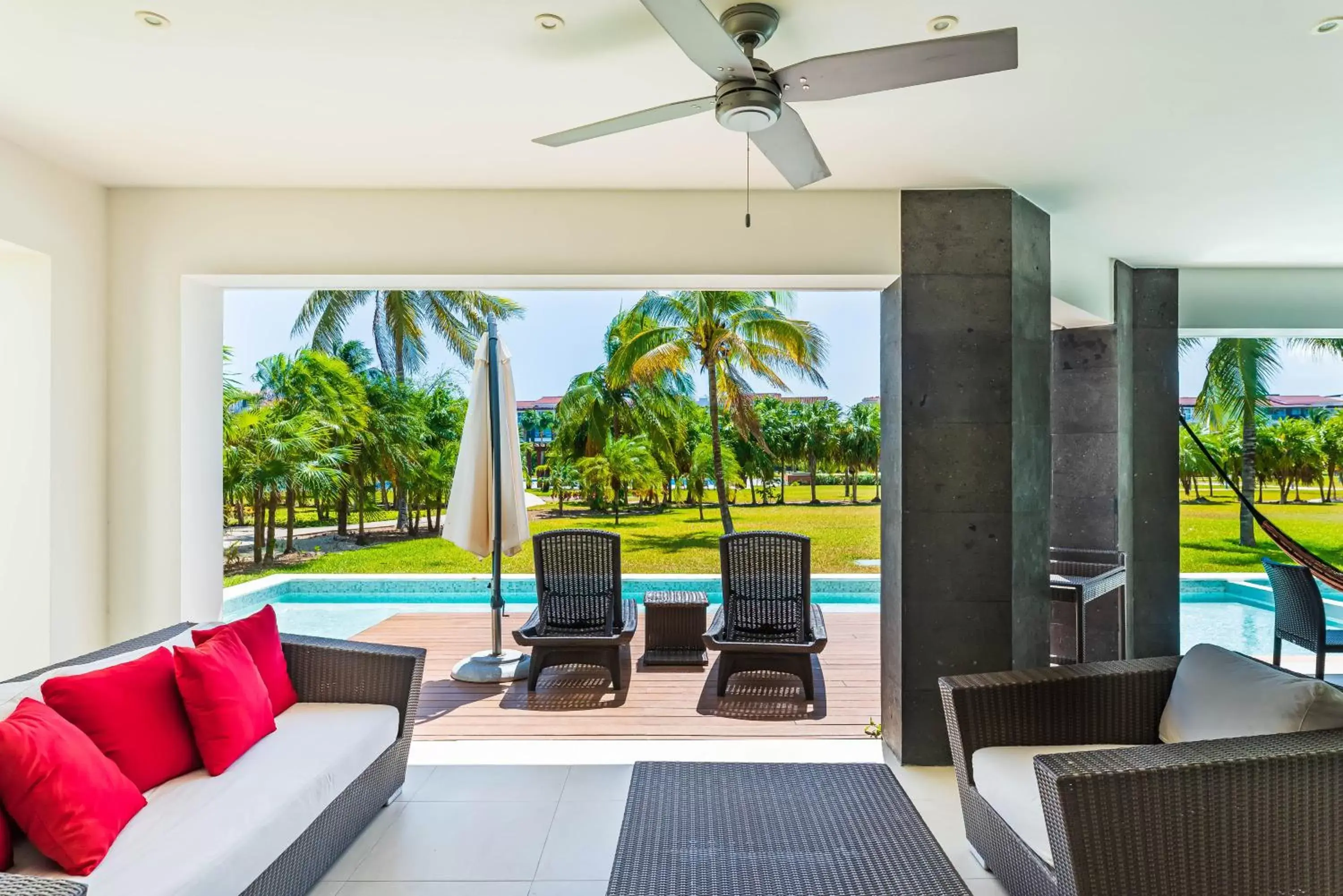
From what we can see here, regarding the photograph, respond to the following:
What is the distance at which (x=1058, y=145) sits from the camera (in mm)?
3088

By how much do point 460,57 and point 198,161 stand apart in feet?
5.34

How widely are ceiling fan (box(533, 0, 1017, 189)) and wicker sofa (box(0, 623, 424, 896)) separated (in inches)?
80.4

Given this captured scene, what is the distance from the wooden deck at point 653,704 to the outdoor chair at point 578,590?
0.78 feet

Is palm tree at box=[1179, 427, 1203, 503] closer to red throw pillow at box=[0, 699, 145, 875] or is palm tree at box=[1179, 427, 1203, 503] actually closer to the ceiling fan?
the ceiling fan

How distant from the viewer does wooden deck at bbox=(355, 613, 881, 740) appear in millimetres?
4027

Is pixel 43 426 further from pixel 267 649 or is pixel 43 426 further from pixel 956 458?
pixel 956 458

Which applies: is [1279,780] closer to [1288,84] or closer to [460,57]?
[1288,84]

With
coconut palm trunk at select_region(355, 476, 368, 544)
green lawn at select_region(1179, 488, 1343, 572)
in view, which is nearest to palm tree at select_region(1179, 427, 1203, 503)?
green lawn at select_region(1179, 488, 1343, 572)

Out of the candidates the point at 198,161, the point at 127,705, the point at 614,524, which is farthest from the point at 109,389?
the point at 614,524

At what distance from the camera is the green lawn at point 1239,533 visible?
10.5m

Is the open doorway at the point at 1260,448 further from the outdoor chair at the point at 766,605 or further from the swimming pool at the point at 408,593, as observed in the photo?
the outdoor chair at the point at 766,605

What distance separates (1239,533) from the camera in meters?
10.9

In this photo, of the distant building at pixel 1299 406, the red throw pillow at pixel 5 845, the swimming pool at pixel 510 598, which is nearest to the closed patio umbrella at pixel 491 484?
the swimming pool at pixel 510 598

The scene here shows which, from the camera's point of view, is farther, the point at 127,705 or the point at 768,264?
the point at 768,264
